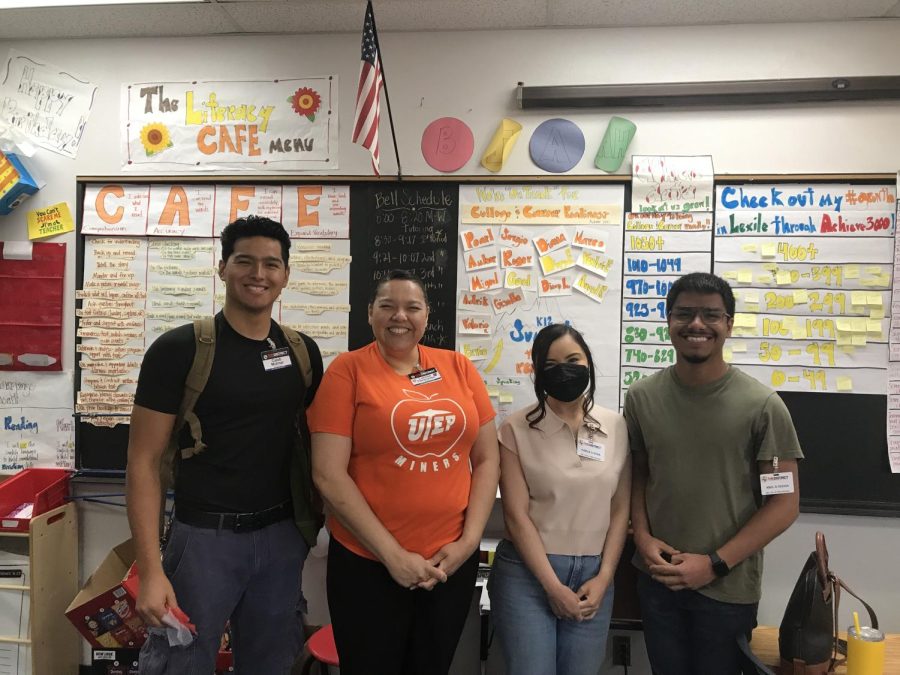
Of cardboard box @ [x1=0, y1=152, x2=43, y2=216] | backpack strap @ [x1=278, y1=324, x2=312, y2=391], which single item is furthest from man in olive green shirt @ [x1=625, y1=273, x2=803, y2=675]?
cardboard box @ [x1=0, y1=152, x2=43, y2=216]

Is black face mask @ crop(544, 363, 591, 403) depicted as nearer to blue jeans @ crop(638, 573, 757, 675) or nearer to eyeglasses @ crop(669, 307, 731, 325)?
eyeglasses @ crop(669, 307, 731, 325)

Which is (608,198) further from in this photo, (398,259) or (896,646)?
(896,646)

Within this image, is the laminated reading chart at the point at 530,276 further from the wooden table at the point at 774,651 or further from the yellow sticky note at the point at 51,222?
the yellow sticky note at the point at 51,222

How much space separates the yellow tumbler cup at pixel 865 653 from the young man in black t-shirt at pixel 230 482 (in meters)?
1.57

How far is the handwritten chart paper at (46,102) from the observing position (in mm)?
2639

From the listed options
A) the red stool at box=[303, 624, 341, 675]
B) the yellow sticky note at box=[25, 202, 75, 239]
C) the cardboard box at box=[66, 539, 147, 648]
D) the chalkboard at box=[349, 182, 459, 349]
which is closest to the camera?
the red stool at box=[303, 624, 341, 675]

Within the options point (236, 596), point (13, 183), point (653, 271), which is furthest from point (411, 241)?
point (13, 183)

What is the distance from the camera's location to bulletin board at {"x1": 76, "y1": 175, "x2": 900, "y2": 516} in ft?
7.67

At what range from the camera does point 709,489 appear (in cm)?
156

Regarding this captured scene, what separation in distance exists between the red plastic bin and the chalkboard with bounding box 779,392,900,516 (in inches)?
132

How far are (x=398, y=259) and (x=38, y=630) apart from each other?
227 cm

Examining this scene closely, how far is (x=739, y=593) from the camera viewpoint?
1.54m


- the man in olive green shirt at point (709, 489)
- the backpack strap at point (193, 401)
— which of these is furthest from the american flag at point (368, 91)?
the man in olive green shirt at point (709, 489)

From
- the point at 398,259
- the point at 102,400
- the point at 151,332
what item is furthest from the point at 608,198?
the point at 102,400
